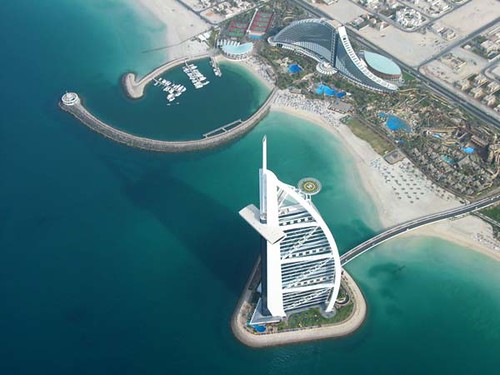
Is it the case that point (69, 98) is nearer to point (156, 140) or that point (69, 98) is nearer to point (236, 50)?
point (156, 140)

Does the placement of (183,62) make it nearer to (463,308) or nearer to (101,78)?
(101,78)

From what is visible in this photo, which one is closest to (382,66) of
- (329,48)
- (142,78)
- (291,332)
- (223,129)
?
(329,48)

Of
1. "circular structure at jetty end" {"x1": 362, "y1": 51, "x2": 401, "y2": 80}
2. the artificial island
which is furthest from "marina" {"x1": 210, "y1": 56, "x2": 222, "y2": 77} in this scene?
"circular structure at jetty end" {"x1": 362, "y1": 51, "x2": 401, "y2": 80}

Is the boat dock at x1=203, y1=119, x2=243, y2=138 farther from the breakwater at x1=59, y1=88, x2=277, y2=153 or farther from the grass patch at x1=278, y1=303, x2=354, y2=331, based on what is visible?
the grass patch at x1=278, y1=303, x2=354, y2=331

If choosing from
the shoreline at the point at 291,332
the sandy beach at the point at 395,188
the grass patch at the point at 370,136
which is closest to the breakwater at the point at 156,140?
the sandy beach at the point at 395,188

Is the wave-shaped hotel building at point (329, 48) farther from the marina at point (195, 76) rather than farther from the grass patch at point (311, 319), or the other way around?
the grass patch at point (311, 319)

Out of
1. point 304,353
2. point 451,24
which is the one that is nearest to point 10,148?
point 304,353
